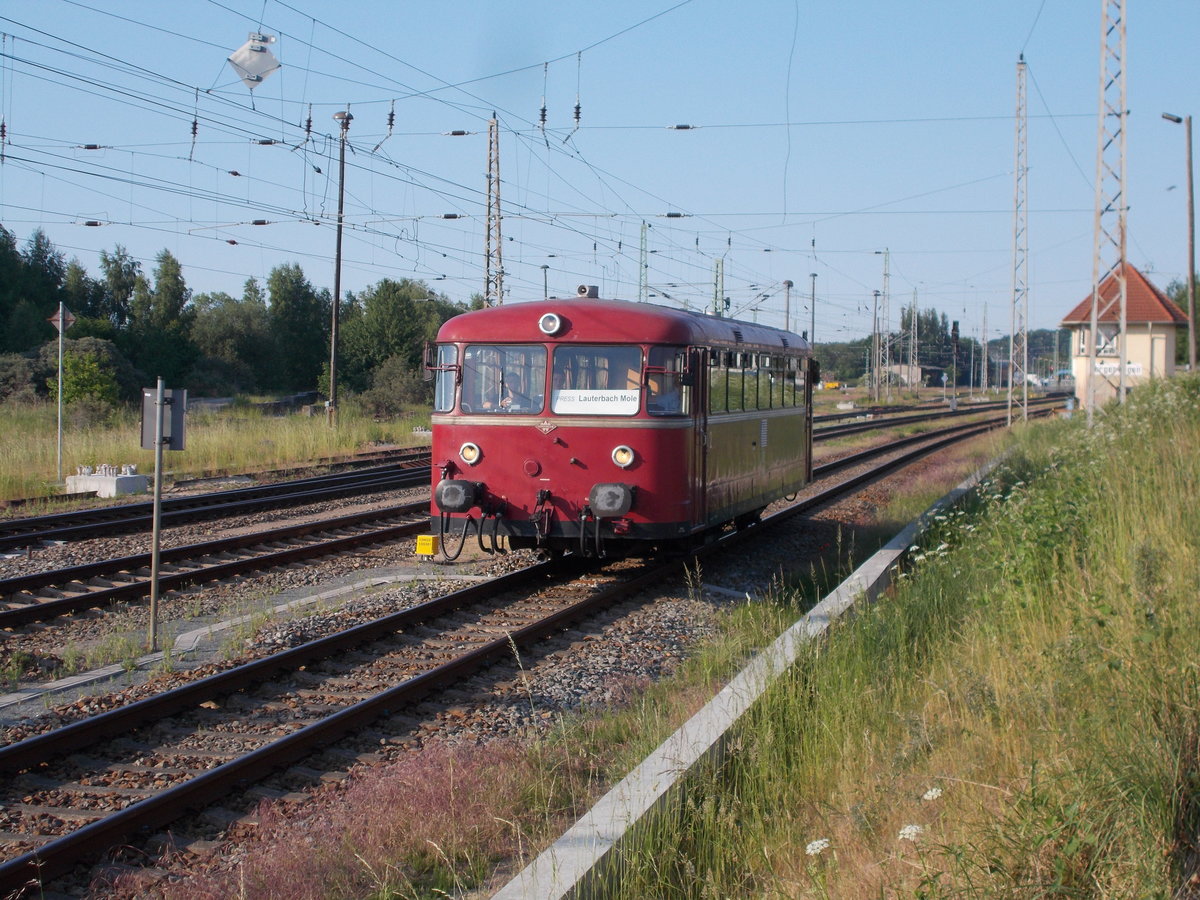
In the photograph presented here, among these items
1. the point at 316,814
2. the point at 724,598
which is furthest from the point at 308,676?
the point at 724,598

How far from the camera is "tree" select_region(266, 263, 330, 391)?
70.8m

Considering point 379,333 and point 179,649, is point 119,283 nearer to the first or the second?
point 379,333

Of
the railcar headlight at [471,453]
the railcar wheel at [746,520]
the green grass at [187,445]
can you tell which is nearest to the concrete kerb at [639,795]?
the railcar headlight at [471,453]

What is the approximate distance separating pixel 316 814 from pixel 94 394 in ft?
98.0

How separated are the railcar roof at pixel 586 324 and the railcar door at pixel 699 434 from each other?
218 mm

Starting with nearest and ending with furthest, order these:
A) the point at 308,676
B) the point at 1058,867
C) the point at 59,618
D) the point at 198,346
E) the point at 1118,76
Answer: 1. the point at 1058,867
2. the point at 308,676
3. the point at 59,618
4. the point at 1118,76
5. the point at 198,346

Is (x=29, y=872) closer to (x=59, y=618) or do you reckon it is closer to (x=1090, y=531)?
(x=59, y=618)

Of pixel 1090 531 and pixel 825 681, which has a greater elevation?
pixel 1090 531

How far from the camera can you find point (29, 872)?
15.3 ft

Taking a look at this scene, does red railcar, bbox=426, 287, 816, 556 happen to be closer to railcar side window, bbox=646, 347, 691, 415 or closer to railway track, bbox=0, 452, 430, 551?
railcar side window, bbox=646, 347, 691, 415

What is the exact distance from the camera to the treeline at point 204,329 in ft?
144

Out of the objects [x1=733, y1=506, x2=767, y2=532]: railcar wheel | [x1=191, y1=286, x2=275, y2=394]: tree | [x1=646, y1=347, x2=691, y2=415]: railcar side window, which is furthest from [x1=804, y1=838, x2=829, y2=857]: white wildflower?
[x1=191, y1=286, x2=275, y2=394]: tree

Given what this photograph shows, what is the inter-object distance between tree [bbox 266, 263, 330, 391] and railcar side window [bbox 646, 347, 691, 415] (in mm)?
61788

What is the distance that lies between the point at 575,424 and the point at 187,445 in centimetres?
1579
